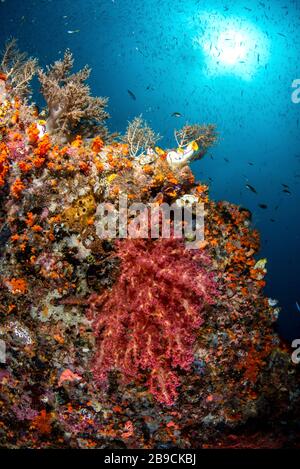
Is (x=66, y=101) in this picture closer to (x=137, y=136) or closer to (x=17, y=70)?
(x=137, y=136)

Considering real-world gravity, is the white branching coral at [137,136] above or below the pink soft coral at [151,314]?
above

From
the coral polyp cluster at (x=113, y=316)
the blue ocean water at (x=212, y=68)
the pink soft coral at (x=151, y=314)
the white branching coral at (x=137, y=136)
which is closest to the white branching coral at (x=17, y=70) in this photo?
the coral polyp cluster at (x=113, y=316)

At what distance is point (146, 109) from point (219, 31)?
16.0 meters

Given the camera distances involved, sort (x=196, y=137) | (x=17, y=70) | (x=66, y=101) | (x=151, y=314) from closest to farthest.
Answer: (x=151, y=314)
(x=66, y=101)
(x=17, y=70)
(x=196, y=137)

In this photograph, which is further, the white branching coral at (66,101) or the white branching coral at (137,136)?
the white branching coral at (137,136)

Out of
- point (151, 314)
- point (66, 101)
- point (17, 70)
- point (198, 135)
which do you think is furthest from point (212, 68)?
point (151, 314)

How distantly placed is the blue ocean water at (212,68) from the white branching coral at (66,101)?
23963 millimetres

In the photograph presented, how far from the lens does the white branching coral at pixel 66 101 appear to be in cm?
549

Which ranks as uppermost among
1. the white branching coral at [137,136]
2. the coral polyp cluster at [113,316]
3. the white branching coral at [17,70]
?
the white branching coral at [17,70]

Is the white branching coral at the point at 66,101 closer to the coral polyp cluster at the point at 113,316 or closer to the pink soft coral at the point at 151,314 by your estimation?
the coral polyp cluster at the point at 113,316

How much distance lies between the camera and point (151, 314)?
13.0 feet

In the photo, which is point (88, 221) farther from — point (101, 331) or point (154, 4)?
point (154, 4)

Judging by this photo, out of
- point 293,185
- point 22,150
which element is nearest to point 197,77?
point 293,185

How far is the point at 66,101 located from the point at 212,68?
38.5 metres
